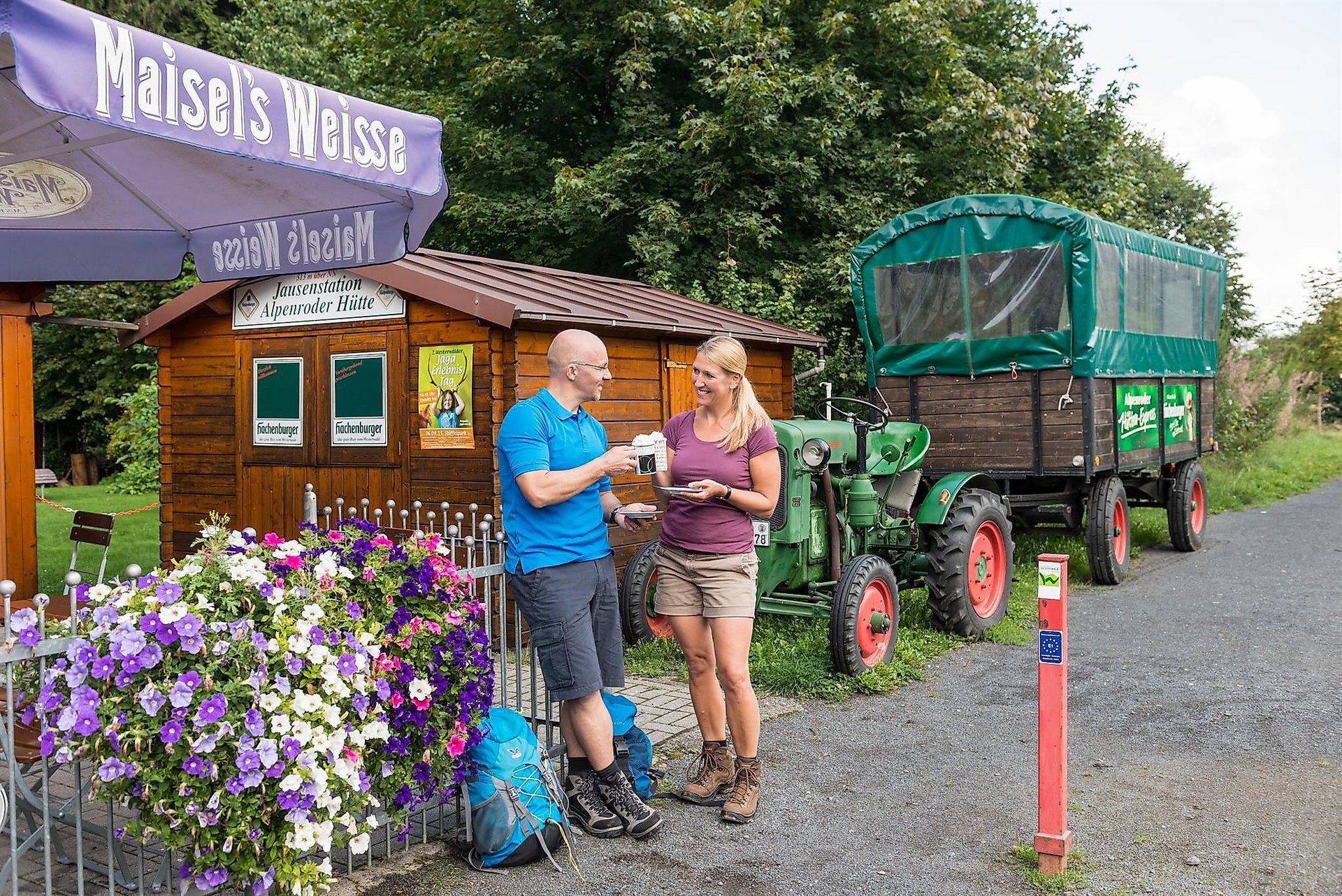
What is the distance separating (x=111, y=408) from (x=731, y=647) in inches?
885

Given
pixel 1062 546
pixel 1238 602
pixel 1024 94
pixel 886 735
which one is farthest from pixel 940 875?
pixel 1024 94

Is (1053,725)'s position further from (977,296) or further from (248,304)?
(248,304)

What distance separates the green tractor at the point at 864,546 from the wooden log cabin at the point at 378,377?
5.25 ft

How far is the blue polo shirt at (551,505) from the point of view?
3863 mm

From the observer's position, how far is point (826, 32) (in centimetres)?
1442

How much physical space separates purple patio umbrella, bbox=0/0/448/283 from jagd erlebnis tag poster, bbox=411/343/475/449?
240cm

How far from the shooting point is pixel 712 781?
455 centimetres

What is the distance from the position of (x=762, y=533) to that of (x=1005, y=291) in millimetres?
3798

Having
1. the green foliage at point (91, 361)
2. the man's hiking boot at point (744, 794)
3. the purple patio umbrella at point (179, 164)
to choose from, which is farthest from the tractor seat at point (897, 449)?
the green foliage at point (91, 361)

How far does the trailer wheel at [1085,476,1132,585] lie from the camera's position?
30.4ft

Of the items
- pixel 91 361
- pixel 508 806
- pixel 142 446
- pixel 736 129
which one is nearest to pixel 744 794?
pixel 508 806

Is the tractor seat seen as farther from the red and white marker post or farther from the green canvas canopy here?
the red and white marker post

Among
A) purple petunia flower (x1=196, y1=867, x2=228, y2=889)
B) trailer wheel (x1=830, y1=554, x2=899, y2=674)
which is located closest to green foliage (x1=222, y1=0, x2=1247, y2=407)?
trailer wheel (x1=830, y1=554, x2=899, y2=674)

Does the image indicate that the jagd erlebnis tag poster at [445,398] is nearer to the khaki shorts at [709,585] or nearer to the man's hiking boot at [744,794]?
the khaki shorts at [709,585]
